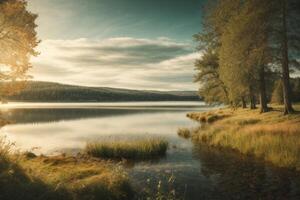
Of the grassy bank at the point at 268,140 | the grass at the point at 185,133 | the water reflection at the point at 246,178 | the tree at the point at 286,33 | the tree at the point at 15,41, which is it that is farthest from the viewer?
the grass at the point at 185,133

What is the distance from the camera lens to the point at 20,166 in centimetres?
1236

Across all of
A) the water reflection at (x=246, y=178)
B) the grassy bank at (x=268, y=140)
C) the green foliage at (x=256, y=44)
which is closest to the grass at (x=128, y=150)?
the water reflection at (x=246, y=178)

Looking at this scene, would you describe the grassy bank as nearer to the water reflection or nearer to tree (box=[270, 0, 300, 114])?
the water reflection

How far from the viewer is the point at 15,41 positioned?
57.1 ft

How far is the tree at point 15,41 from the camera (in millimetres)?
16031

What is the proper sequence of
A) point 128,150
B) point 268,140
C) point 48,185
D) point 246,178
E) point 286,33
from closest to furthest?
point 48,185 < point 246,178 < point 268,140 < point 128,150 < point 286,33

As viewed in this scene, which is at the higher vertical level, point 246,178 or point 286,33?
point 286,33

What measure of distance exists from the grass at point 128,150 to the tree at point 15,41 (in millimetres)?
9456

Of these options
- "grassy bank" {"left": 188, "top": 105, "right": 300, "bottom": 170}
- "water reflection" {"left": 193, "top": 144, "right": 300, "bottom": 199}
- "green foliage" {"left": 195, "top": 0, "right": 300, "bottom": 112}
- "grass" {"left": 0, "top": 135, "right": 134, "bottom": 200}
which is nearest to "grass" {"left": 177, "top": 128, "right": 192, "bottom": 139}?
"grassy bank" {"left": 188, "top": 105, "right": 300, "bottom": 170}

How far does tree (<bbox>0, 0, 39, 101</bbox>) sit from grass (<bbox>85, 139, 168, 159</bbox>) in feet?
31.0

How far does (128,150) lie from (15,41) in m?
11.2

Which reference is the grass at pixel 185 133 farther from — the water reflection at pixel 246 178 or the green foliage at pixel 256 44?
the water reflection at pixel 246 178

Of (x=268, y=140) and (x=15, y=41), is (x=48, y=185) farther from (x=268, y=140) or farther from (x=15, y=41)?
(x=268, y=140)

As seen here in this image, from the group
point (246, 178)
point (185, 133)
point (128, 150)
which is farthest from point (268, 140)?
point (185, 133)
